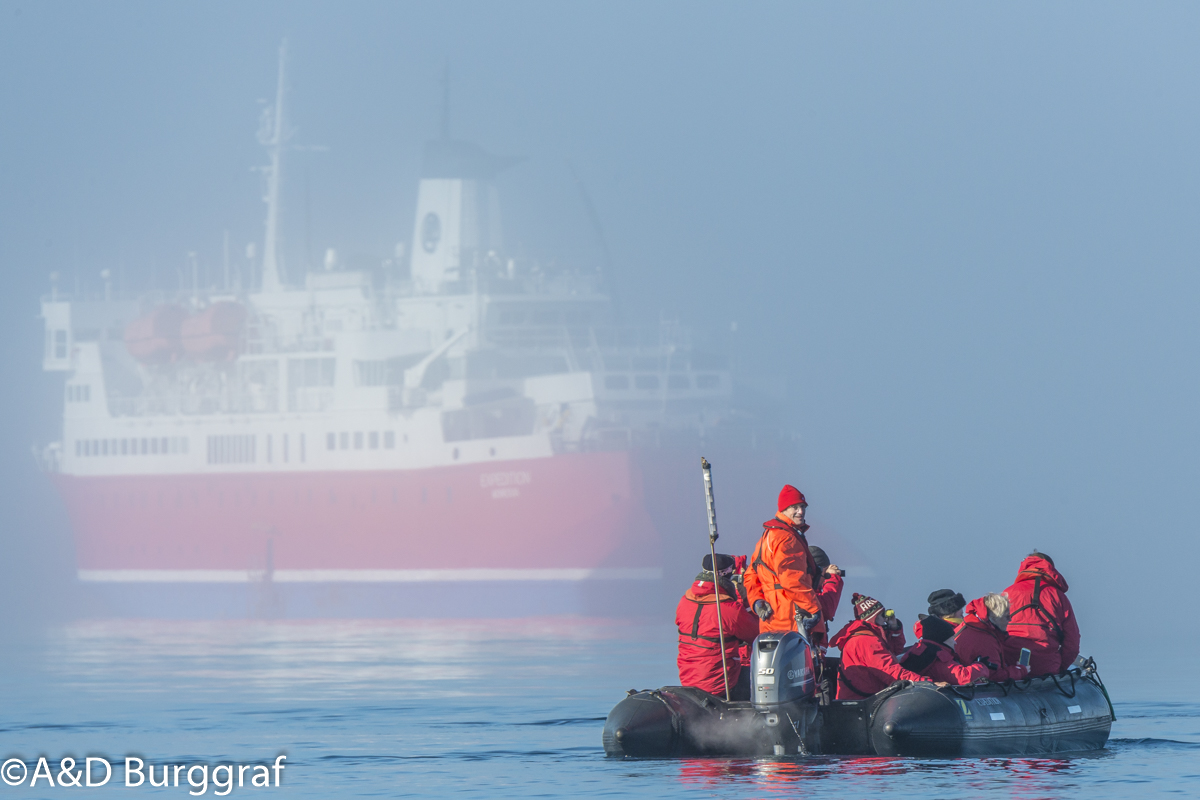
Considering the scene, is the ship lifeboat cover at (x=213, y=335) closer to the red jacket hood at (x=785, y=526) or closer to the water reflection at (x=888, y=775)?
the water reflection at (x=888, y=775)

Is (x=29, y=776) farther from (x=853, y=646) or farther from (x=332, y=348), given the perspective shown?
(x=332, y=348)

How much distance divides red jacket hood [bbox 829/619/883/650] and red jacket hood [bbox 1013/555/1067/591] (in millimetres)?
2040

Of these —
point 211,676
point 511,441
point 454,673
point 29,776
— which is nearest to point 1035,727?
point 29,776

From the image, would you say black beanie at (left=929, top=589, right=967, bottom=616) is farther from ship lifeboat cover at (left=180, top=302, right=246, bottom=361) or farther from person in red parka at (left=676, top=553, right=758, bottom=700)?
ship lifeboat cover at (left=180, top=302, right=246, bottom=361)

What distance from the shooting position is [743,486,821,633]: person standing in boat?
563 inches

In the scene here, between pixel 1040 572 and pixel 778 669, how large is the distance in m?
3.49

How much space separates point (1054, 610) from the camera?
16.2m

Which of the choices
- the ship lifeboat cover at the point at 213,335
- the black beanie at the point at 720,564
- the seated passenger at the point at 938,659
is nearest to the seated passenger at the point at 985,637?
the seated passenger at the point at 938,659

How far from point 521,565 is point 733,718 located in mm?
47488

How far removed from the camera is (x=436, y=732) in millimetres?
18891

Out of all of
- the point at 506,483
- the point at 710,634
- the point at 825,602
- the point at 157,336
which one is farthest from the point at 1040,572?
the point at 157,336

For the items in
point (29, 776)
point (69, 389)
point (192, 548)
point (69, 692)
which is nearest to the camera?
point (29, 776)

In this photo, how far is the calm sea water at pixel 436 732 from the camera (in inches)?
540

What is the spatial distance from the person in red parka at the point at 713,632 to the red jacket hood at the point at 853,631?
0.73 metres
